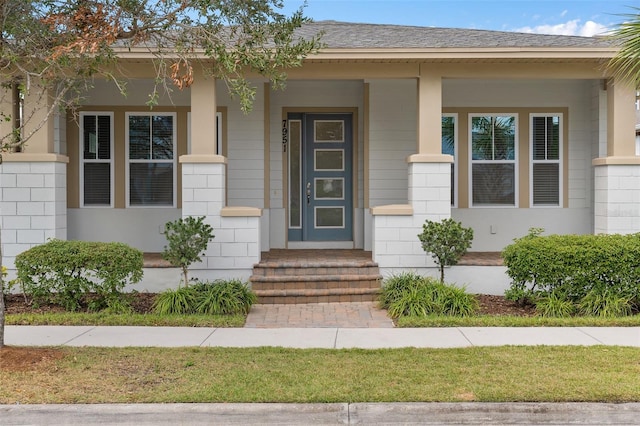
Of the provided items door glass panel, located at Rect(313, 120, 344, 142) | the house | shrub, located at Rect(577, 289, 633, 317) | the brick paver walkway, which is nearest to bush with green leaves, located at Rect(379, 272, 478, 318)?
the brick paver walkway

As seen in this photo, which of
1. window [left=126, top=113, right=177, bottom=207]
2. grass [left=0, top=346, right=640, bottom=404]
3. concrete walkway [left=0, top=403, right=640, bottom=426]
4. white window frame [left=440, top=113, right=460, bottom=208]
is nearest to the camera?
concrete walkway [left=0, top=403, right=640, bottom=426]

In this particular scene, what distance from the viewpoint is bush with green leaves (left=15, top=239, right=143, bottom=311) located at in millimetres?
8078

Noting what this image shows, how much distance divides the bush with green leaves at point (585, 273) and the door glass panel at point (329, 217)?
4.33m

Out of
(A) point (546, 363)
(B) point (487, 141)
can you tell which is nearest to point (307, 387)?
(A) point (546, 363)

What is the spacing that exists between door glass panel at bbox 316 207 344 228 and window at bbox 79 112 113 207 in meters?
4.10

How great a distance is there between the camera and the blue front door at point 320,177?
11922 mm

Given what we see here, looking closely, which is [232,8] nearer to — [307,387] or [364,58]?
[364,58]

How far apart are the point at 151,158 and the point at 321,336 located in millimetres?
5889

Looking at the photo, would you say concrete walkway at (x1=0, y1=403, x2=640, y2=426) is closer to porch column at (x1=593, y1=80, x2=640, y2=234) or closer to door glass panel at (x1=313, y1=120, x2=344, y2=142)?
porch column at (x1=593, y1=80, x2=640, y2=234)

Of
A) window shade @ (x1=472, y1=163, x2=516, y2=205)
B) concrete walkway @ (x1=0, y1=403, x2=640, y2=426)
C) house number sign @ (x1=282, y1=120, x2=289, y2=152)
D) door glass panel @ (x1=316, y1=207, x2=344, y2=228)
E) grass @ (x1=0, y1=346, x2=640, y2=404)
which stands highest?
house number sign @ (x1=282, y1=120, x2=289, y2=152)

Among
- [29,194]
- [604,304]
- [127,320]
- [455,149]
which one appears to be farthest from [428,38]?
[29,194]

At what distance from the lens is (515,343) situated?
669cm

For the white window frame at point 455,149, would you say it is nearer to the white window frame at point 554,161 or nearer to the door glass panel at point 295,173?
the white window frame at point 554,161

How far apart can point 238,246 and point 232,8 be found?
4.05 meters
